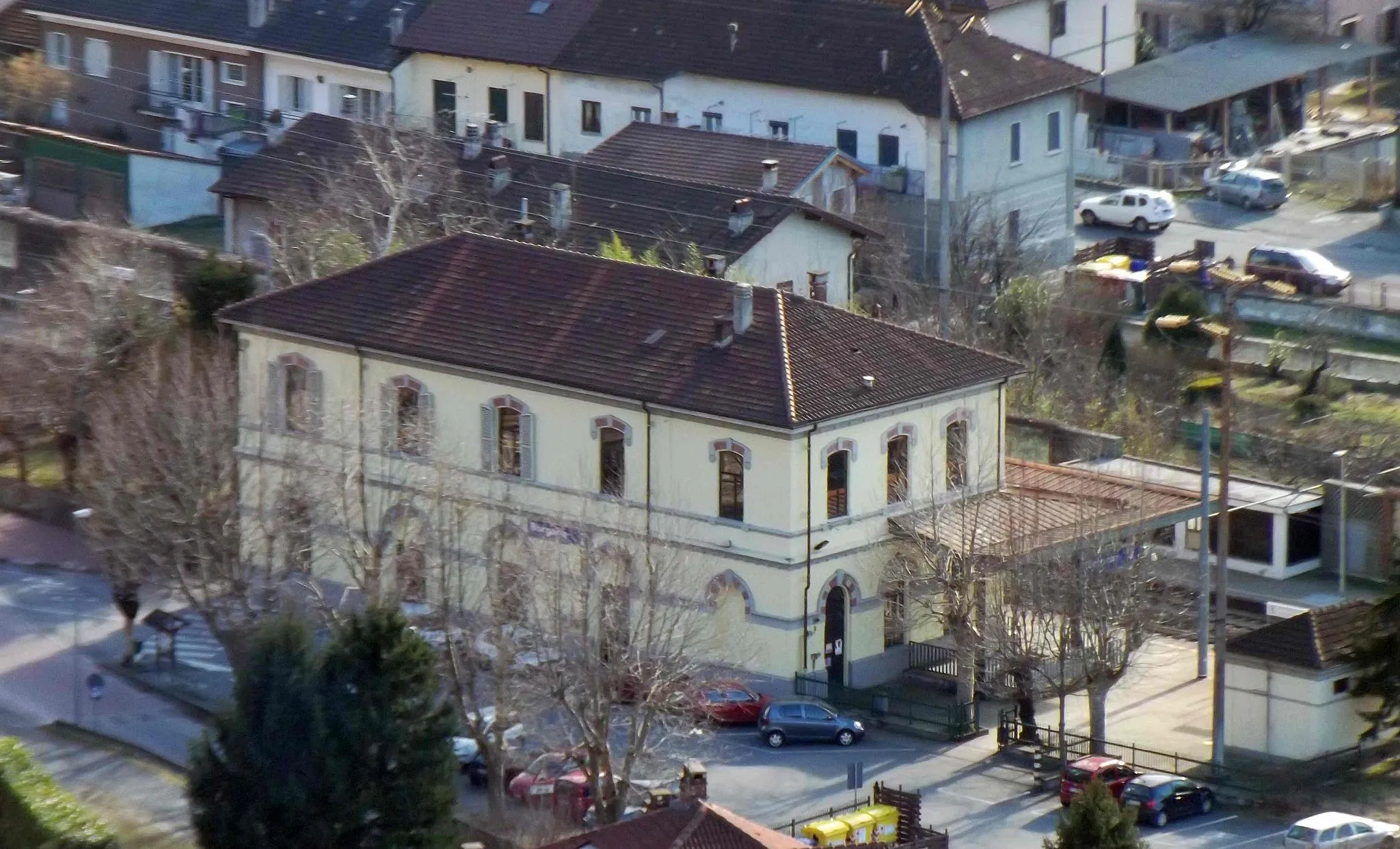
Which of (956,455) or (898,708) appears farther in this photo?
(956,455)

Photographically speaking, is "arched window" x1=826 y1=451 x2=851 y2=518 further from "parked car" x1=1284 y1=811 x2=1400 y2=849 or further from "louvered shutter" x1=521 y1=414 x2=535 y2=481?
"parked car" x1=1284 y1=811 x2=1400 y2=849

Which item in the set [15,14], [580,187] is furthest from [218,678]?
[15,14]

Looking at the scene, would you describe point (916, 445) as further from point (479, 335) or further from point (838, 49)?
point (838, 49)

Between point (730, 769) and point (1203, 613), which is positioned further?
point (1203, 613)

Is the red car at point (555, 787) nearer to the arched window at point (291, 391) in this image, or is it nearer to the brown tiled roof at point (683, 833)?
the brown tiled roof at point (683, 833)

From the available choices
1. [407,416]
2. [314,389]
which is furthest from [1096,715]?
[314,389]

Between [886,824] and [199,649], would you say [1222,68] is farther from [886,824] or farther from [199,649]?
[886,824]
